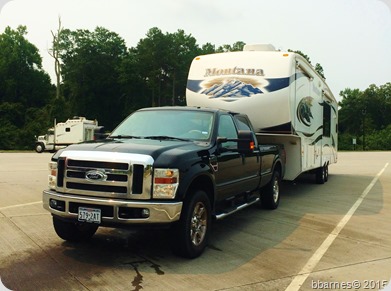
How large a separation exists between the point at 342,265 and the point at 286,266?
706 millimetres

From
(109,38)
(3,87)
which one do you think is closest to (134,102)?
(109,38)

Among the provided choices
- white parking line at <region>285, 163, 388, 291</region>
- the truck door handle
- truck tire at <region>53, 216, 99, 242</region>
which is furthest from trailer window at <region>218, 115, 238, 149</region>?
truck tire at <region>53, 216, 99, 242</region>

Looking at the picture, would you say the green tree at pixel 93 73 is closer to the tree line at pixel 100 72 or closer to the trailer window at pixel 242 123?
the tree line at pixel 100 72

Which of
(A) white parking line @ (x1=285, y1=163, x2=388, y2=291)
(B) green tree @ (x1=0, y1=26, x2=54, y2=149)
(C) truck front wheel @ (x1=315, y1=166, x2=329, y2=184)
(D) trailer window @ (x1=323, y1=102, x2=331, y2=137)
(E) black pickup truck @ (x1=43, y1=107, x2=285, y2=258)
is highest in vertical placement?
(B) green tree @ (x1=0, y1=26, x2=54, y2=149)

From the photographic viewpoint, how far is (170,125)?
6309 mm

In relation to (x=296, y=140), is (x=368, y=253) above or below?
below

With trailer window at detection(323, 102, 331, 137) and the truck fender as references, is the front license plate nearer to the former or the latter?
the truck fender

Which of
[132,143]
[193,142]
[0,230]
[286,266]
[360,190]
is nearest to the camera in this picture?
[286,266]

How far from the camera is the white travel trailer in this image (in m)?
9.11

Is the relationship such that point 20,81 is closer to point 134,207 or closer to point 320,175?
point 320,175

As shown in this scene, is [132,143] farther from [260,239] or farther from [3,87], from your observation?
[3,87]

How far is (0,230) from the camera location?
6.32 metres

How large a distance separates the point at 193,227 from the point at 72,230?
1691 millimetres

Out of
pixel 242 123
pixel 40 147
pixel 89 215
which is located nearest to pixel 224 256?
pixel 89 215
